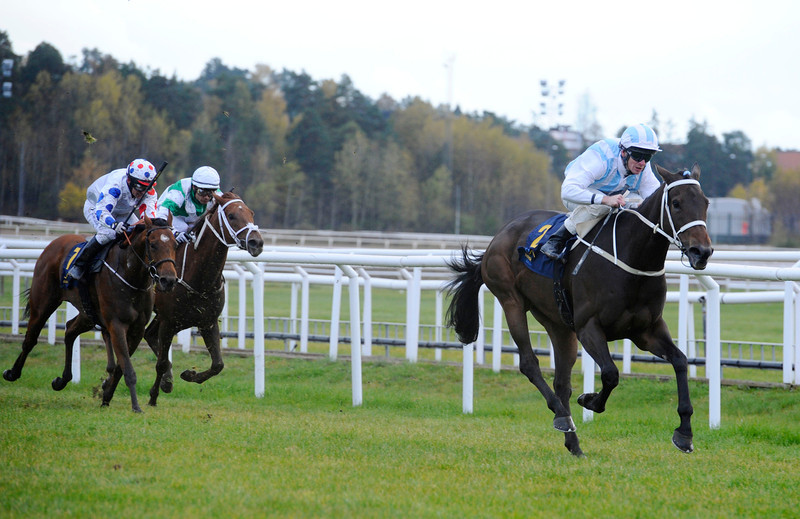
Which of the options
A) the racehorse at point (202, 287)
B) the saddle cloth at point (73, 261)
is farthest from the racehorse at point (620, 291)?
the saddle cloth at point (73, 261)

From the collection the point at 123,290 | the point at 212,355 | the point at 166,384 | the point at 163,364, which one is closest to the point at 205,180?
the point at 123,290

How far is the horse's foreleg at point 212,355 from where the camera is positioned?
23.5 feet

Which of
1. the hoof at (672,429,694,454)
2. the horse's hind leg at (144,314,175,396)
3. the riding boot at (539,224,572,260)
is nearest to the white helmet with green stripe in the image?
the horse's hind leg at (144,314,175,396)

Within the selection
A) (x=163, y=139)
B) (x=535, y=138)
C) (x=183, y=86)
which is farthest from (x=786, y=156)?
(x=163, y=139)

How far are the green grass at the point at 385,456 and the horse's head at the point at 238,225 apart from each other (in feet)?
3.96

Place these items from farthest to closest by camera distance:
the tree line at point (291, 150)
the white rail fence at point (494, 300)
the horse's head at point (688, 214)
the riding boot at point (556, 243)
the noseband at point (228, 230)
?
the tree line at point (291, 150)
the noseband at point (228, 230)
the white rail fence at point (494, 300)
the riding boot at point (556, 243)
the horse's head at point (688, 214)

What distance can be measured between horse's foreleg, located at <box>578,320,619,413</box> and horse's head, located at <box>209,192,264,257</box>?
96.6 inches

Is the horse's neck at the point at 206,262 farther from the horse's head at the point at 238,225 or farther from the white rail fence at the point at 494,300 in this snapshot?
the white rail fence at the point at 494,300

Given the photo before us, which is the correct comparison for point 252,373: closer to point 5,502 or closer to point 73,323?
point 73,323

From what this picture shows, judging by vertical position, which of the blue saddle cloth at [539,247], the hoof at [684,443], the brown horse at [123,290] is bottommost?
the hoof at [684,443]

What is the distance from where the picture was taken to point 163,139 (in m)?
33.4

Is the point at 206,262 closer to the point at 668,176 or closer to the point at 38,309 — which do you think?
the point at 38,309

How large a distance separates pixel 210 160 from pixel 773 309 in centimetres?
2202

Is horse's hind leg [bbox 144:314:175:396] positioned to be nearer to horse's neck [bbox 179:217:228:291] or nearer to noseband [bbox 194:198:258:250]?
horse's neck [bbox 179:217:228:291]
